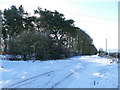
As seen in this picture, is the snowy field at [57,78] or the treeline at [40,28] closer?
the snowy field at [57,78]

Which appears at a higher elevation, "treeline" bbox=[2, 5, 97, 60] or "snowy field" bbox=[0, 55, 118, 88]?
"treeline" bbox=[2, 5, 97, 60]

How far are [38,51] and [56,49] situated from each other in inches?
176

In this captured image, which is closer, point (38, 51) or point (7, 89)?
point (7, 89)

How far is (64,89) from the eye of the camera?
441cm

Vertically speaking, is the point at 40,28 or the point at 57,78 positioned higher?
the point at 40,28

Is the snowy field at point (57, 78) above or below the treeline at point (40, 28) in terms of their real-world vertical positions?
below

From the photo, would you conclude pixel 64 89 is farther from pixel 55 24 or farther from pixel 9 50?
pixel 55 24

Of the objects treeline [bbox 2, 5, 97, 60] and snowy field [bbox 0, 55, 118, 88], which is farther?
treeline [bbox 2, 5, 97, 60]

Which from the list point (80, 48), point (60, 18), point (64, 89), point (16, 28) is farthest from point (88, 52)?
point (64, 89)

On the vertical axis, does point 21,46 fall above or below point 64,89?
above

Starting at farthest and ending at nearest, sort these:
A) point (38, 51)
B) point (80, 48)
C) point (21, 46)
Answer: point (80, 48), point (38, 51), point (21, 46)

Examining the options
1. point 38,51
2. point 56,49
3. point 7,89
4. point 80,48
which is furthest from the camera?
point 80,48

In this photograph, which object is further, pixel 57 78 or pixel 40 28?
pixel 40 28

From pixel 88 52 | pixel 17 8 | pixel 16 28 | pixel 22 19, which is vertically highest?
pixel 17 8
